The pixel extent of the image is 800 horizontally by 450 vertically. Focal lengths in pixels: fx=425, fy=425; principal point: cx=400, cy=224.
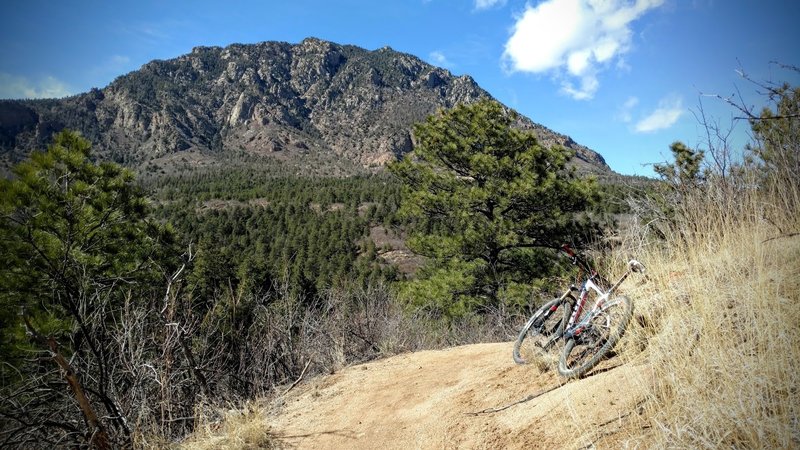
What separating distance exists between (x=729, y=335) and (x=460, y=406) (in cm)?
233

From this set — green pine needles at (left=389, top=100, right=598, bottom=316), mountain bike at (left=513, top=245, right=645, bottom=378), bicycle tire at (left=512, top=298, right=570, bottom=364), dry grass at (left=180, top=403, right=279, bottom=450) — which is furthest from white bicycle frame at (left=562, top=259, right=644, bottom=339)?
green pine needles at (left=389, top=100, right=598, bottom=316)

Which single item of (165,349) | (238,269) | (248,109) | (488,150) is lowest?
(238,269)

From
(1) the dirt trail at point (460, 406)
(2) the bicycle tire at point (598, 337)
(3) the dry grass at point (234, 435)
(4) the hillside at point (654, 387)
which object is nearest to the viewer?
(4) the hillside at point (654, 387)

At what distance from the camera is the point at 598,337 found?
3674 mm

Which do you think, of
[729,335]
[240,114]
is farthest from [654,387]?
[240,114]

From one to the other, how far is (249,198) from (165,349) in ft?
346

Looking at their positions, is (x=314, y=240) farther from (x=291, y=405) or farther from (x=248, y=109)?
(x=248, y=109)

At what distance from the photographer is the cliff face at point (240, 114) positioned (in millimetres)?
150500

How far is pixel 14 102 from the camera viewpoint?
496 feet

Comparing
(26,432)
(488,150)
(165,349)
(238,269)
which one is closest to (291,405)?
(165,349)

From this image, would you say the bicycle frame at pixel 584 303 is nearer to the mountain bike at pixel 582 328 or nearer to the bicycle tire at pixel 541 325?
the mountain bike at pixel 582 328

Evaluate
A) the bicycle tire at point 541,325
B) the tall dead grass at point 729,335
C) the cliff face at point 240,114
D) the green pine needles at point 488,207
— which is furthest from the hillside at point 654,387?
the cliff face at point 240,114

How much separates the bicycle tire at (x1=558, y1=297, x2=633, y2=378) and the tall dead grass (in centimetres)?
12

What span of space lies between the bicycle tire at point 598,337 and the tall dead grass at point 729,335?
12 centimetres
